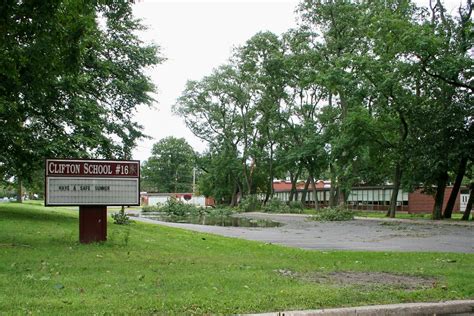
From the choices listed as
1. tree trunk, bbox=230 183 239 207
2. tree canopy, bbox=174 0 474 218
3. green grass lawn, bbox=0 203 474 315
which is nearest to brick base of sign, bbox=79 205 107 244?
green grass lawn, bbox=0 203 474 315

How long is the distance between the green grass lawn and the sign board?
1263 millimetres

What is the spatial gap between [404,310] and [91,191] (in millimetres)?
9504

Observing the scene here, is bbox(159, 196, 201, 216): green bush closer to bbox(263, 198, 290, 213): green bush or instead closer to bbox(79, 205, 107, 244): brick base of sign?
bbox(263, 198, 290, 213): green bush

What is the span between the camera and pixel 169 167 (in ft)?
424

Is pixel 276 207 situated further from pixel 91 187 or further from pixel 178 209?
pixel 91 187

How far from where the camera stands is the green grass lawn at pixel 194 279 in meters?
6.25

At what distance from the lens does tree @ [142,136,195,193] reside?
421 ft

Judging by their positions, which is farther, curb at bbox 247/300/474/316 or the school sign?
the school sign

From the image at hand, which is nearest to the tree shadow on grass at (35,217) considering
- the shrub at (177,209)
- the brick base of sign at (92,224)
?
the brick base of sign at (92,224)

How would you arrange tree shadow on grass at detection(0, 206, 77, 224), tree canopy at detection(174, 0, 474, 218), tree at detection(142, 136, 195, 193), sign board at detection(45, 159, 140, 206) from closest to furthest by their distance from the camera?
sign board at detection(45, 159, 140, 206), tree shadow on grass at detection(0, 206, 77, 224), tree canopy at detection(174, 0, 474, 218), tree at detection(142, 136, 195, 193)

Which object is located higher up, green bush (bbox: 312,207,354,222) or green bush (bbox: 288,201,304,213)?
green bush (bbox: 312,207,354,222)

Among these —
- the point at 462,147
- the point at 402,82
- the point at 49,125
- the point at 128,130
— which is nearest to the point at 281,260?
the point at 49,125

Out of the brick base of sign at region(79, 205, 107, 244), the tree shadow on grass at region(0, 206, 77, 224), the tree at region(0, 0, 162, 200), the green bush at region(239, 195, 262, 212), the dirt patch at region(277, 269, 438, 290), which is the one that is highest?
the tree at region(0, 0, 162, 200)

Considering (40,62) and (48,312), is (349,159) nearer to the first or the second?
(40,62)
